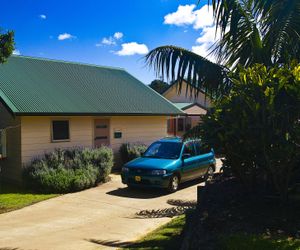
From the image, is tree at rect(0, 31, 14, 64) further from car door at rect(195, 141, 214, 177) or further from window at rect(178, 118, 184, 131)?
window at rect(178, 118, 184, 131)

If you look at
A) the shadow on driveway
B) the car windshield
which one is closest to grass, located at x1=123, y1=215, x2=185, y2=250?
the shadow on driveway

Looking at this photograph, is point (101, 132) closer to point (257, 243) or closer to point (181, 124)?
point (257, 243)

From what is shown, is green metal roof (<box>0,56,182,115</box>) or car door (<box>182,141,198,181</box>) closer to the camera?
car door (<box>182,141,198,181</box>)

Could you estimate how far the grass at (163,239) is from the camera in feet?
21.7

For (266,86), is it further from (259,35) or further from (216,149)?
(259,35)

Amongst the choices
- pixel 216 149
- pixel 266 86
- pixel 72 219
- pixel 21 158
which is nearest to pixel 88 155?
pixel 21 158

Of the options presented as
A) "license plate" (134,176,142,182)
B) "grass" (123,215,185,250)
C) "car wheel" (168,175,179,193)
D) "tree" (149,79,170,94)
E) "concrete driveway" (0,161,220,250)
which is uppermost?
"tree" (149,79,170,94)

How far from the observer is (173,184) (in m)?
12.3

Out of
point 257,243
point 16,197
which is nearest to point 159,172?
point 16,197

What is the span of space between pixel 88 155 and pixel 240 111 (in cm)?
930

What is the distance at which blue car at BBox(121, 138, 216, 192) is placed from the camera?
11.9m

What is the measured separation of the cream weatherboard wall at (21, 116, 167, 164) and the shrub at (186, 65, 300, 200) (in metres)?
9.41

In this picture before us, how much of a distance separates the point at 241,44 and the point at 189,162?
568 centimetres

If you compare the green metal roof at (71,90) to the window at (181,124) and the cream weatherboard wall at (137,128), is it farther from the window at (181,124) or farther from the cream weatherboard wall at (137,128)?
the window at (181,124)
